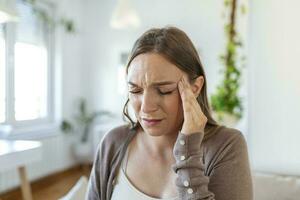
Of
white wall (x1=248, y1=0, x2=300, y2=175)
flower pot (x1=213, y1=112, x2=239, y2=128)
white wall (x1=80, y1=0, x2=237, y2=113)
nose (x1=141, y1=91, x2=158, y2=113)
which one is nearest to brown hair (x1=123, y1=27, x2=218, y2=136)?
nose (x1=141, y1=91, x2=158, y2=113)

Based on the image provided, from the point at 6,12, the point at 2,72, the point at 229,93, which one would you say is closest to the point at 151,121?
the point at 6,12

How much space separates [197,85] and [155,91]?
0.14 meters

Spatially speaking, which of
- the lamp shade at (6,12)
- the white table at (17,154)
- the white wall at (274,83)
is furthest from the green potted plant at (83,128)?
the white wall at (274,83)

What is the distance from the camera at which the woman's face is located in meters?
0.85

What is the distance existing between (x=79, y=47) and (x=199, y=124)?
4013mm

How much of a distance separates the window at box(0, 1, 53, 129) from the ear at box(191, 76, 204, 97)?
2.90 meters

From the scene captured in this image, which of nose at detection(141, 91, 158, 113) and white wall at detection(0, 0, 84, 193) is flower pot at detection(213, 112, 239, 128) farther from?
white wall at detection(0, 0, 84, 193)

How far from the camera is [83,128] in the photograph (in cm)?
463

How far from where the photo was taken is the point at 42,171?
12.8 ft

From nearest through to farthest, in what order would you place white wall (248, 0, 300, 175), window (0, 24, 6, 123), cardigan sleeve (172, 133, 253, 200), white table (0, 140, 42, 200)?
cardigan sleeve (172, 133, 253, 200) → white wall (248, 0, 300, 175) → white table (0, 140, 42, 200) → window (0, 24, 6, 123)

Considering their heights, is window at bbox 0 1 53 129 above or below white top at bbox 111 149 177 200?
above

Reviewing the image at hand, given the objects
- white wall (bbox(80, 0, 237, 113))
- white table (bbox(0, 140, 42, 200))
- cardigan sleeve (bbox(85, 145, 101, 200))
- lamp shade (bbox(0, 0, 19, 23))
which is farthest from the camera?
white wall (bbox(80, 0, 237, 113))

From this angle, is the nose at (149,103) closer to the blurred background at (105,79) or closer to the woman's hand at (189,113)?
the woman's hand at (189,113)

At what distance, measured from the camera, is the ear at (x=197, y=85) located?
2.99 feet
